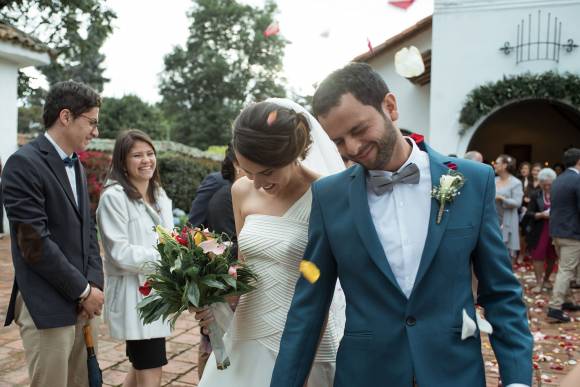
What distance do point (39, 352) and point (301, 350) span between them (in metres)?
1.68

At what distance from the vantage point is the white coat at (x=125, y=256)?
11.0 ft

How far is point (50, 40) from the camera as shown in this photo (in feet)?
47.4

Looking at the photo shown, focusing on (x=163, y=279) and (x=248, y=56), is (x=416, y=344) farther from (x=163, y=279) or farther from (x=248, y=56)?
(x=248, y=56)

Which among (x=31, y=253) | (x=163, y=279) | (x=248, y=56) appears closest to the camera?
(x=163, y=279)

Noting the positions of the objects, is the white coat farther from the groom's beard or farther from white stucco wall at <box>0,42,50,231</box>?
white stucco wall at <box>0,42,50,231</box>

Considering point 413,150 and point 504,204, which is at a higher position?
point 413,150

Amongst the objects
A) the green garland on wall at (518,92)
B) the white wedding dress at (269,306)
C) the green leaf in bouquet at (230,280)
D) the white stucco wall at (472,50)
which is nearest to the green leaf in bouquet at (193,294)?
the green leaf in bouquet at (230,280)

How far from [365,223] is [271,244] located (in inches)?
31.7

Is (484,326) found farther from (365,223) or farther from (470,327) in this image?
(365,223)

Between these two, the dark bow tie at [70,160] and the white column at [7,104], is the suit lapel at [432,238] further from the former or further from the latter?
the white column at [7,104]

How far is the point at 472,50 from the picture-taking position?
477 inches

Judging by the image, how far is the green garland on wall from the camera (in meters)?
11.4

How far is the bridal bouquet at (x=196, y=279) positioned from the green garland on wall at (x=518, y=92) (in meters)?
10.7

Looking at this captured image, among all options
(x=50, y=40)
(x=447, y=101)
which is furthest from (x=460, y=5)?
(x=50, y=40)
